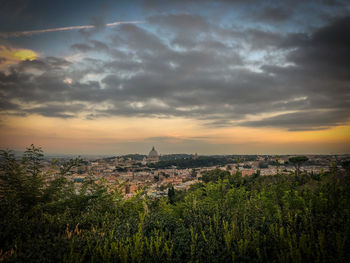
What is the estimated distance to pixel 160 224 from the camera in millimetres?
3535

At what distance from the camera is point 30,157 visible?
4738 millimetres

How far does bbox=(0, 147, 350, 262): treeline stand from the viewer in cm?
248

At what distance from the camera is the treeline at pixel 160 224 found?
248cm

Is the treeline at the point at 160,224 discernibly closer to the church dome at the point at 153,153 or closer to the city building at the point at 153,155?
the city building at the point at 153,155

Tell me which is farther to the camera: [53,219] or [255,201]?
[255,201]

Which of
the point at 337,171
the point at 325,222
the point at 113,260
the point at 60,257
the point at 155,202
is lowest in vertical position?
the point at 155,202

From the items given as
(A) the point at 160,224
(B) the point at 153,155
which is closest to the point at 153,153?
(B) the point at 153,155

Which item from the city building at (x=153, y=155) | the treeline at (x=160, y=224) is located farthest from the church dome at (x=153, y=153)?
the treeline at (x=160, y=224)

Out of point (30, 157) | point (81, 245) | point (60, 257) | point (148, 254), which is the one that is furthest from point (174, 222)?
point (30, 157)

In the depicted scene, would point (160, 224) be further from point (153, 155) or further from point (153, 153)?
point (153, 153)

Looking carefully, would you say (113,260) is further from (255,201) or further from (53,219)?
(255,201)

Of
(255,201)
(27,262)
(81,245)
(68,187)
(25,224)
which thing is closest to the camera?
(27,262)

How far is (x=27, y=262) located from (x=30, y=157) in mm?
3247

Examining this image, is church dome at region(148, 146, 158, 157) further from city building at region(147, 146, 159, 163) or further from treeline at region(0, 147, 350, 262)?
treeline at region(0, 147, 350, 262)
